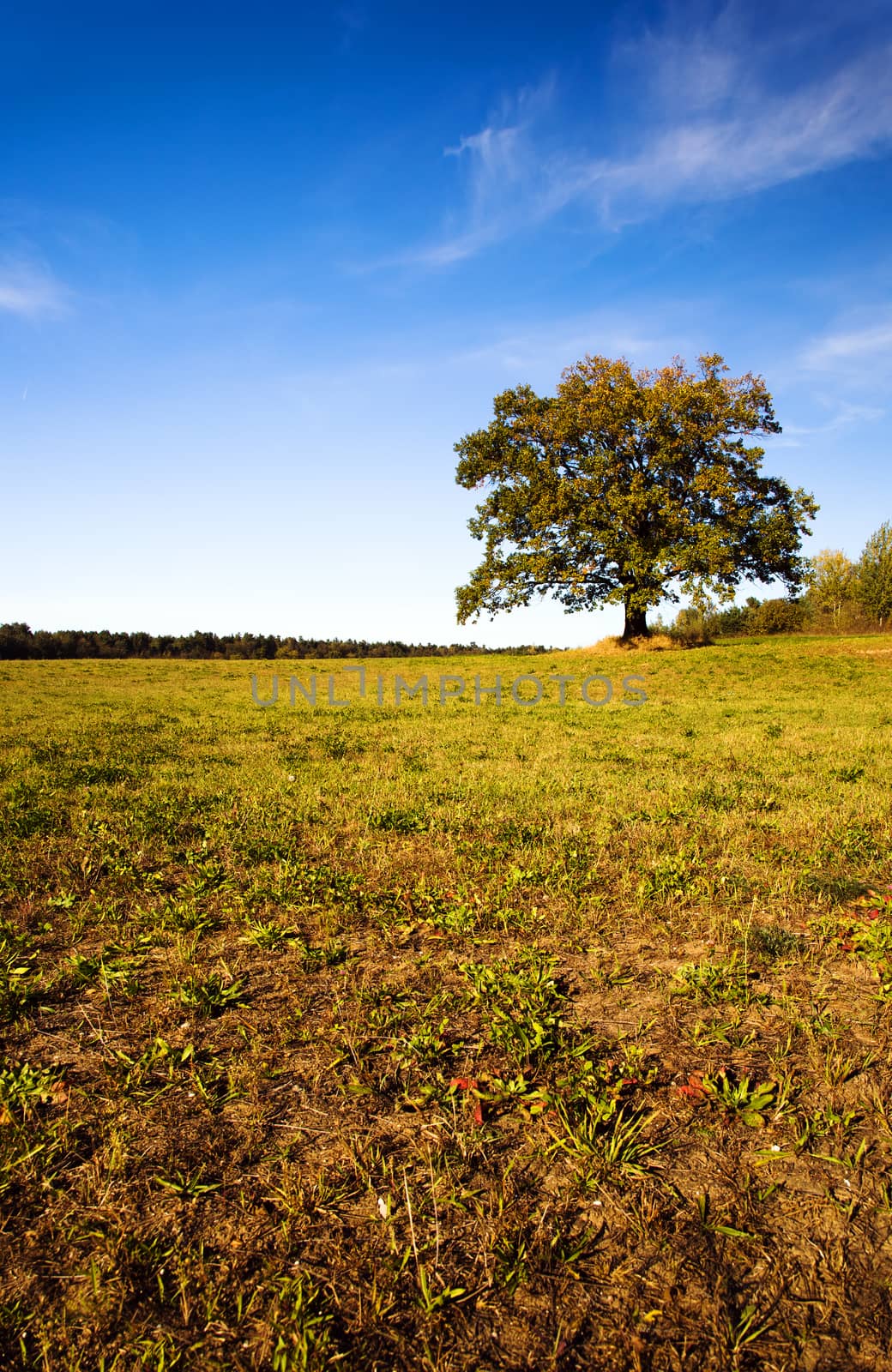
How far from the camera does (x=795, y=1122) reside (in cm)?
295

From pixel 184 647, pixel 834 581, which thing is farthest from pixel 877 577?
pixel 184 647

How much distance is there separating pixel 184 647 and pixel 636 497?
50.8m

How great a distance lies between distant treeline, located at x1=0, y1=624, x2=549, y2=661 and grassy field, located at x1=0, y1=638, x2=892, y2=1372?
140 ft

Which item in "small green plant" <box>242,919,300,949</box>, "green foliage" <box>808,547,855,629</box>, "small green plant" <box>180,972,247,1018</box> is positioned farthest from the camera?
"green foliage" <box>808,547,855,629</box>

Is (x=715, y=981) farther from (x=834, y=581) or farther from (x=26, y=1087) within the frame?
(x=834, y=581)

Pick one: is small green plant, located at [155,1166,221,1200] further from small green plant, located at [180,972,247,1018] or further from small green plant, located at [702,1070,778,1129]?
small green plant, located at [702,1070,778,1129]

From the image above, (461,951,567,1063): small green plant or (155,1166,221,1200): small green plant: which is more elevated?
(461,951,567,1063): small green plant

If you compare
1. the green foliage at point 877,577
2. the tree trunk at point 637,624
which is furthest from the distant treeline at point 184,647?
the green foliage at point 877,577

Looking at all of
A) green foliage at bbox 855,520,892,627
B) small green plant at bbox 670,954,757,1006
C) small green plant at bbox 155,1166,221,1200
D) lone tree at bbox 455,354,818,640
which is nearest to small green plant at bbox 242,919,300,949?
small green plant at bbox 155,1166,221,1200

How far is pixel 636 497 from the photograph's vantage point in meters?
30.6

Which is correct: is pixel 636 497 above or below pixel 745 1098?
above

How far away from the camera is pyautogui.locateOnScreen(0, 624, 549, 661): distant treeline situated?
5509 centimetres

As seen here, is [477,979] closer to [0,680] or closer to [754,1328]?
[754,1328]

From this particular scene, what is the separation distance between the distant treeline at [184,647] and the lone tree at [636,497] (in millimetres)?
14199
